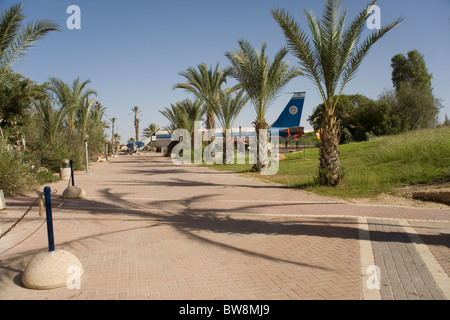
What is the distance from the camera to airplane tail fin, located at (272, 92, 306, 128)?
32.7 m

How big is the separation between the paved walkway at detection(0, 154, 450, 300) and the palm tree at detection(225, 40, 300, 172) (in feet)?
28.5

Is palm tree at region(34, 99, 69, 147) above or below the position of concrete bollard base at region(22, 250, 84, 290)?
above

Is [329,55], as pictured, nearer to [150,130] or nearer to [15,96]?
[15,96]

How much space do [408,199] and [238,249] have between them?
20.2ft

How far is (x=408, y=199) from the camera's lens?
909 cm

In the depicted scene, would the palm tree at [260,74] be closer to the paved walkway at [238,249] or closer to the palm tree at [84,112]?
the paved walkway at [238,249]

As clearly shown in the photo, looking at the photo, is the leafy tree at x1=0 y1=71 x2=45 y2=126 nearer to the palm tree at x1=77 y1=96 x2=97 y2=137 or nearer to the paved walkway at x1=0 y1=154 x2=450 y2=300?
the paved walkway at x1=0 y1=154 x2=450 y2=300

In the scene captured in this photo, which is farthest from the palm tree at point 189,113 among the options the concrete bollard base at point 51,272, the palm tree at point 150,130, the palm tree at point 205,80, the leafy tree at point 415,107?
the palm tree at point 150,130

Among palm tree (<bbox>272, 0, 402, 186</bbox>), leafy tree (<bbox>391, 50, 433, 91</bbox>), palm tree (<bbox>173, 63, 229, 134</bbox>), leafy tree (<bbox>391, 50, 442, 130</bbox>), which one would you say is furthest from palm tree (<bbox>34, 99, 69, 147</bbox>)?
leafy tree (<bbox>391, 50, 433, 91</bbox>)

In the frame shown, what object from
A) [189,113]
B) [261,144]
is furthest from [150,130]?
[261,144]

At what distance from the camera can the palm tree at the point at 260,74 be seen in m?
16.1

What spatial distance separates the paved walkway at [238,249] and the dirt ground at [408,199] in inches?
22.3
